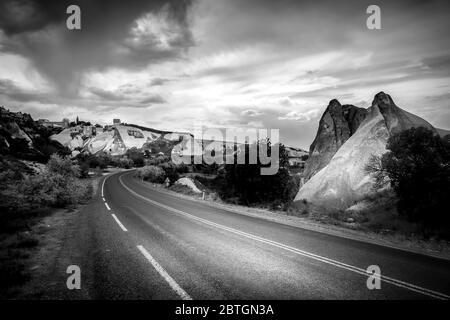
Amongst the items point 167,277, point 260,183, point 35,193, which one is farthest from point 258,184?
point 167,277

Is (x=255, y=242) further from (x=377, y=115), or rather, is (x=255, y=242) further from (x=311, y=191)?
(x=377, y=115)

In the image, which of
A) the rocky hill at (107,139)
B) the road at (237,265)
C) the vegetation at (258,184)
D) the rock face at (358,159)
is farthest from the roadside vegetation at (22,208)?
the rocky hill at (107,139)

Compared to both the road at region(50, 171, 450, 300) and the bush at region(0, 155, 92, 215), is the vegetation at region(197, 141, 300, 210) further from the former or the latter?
the road at region(50, 171, 450, 300)

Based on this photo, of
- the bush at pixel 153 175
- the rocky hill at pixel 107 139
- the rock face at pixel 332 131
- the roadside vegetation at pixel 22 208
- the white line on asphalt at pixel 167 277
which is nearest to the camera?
the white line on asphalt at pixel 167 277

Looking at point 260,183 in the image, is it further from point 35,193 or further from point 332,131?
point 35,193

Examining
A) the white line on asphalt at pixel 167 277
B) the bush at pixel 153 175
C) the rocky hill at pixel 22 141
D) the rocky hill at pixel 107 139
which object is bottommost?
the bush at pixel 153 175

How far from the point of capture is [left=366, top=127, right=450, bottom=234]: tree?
12.0 metres

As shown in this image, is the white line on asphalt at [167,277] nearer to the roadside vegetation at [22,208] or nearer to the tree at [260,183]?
the roadside vegetation at [22,208]

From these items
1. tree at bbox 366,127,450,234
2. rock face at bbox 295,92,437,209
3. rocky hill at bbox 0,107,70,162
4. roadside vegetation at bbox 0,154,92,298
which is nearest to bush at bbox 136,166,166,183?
rocky hill at bbox 0,107,70,162

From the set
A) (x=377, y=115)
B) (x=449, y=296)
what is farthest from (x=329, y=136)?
(x=449, y=296)

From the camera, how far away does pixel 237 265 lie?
5.75 metres

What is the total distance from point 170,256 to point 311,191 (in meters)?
17.6

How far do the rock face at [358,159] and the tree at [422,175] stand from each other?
4.18m

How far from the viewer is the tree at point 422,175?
12028 mm
